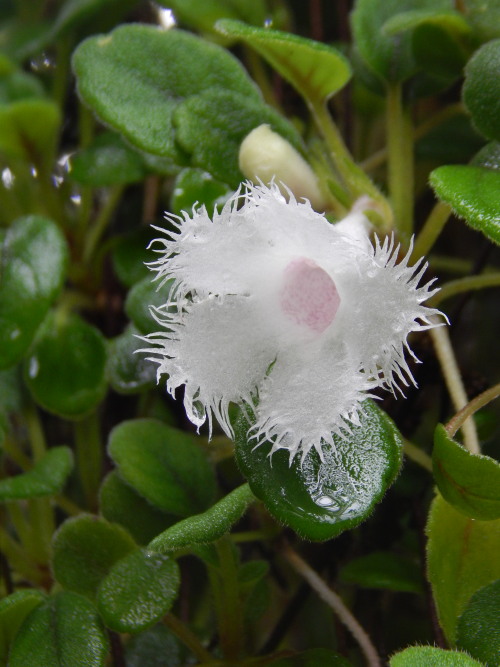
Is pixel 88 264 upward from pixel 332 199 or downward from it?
downward

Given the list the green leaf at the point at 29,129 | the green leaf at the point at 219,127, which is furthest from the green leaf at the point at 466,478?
the green leaf at the point at 29,129

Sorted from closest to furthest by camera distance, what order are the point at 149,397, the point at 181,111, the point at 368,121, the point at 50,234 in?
the point at 181,111, the point at 50,234, the point at 149,397, the point at 368,121

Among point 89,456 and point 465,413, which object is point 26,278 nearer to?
point 89,456

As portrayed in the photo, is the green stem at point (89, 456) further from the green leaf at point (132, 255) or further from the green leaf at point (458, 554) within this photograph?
the green leaf at point (458, 554)

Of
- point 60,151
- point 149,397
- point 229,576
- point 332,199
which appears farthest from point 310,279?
point 60,151

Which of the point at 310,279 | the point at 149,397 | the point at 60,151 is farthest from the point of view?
the point at 60,151

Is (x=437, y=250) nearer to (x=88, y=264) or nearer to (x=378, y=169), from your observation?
(x=378, y=169)

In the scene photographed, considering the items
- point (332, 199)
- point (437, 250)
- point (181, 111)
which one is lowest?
point (437, 250)
